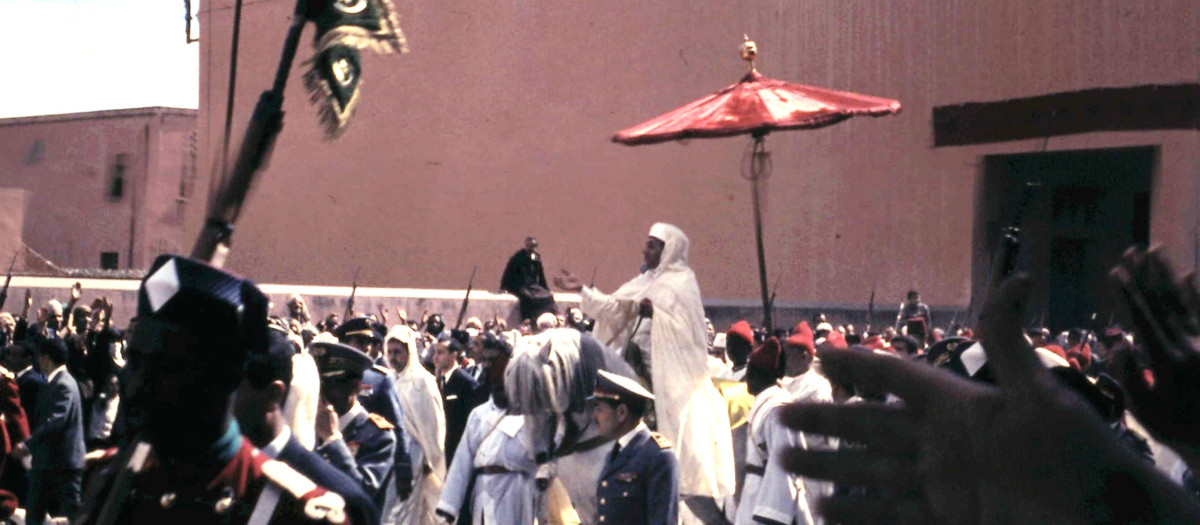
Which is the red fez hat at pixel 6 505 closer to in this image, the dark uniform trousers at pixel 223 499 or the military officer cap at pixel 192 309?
the dark uniform trousers at pixel 223 499

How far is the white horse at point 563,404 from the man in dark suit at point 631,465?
0.10 m

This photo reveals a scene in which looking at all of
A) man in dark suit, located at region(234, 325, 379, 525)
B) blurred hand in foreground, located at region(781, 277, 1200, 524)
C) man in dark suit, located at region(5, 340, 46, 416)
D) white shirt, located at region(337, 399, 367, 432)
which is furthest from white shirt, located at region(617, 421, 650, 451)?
man in dark suit, located at region(5, 340, 46, 416)

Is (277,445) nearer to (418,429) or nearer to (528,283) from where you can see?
(418,429)

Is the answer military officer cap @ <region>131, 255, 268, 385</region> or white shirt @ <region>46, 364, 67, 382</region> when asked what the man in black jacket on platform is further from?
military officer cap @ <region>131, 255, 268, 385</region>

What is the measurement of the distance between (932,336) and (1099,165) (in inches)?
395

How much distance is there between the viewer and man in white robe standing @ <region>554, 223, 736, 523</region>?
31.1ft

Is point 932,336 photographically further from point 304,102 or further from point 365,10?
point 304,102

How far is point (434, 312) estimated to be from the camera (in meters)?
24.7

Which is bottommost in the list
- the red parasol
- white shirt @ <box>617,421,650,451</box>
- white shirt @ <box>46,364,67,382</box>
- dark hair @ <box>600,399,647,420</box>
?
white shirt @ <box>46,364,67,382</box>

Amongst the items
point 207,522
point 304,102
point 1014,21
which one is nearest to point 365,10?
point 207,522

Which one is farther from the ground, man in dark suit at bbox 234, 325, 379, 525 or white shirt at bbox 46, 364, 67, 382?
man in dark suit at bbox 234, 325, 379, 525

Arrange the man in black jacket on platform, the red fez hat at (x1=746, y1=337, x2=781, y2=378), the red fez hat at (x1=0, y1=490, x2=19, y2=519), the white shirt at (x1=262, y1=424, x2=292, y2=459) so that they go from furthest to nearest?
the man in black jacket on platform < the red fez hat at (x1=746, y1=337, x2=781, y2=378) < the red fez hat at (x1=0, y1=490, x2=19, y2=519) < the white shirt at (x1=262, y1=424, x2=292, y2=459)

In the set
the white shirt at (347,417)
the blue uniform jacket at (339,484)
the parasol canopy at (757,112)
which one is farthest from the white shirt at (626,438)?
the parasol canopy at (757,112)

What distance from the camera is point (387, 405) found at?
8453mm
